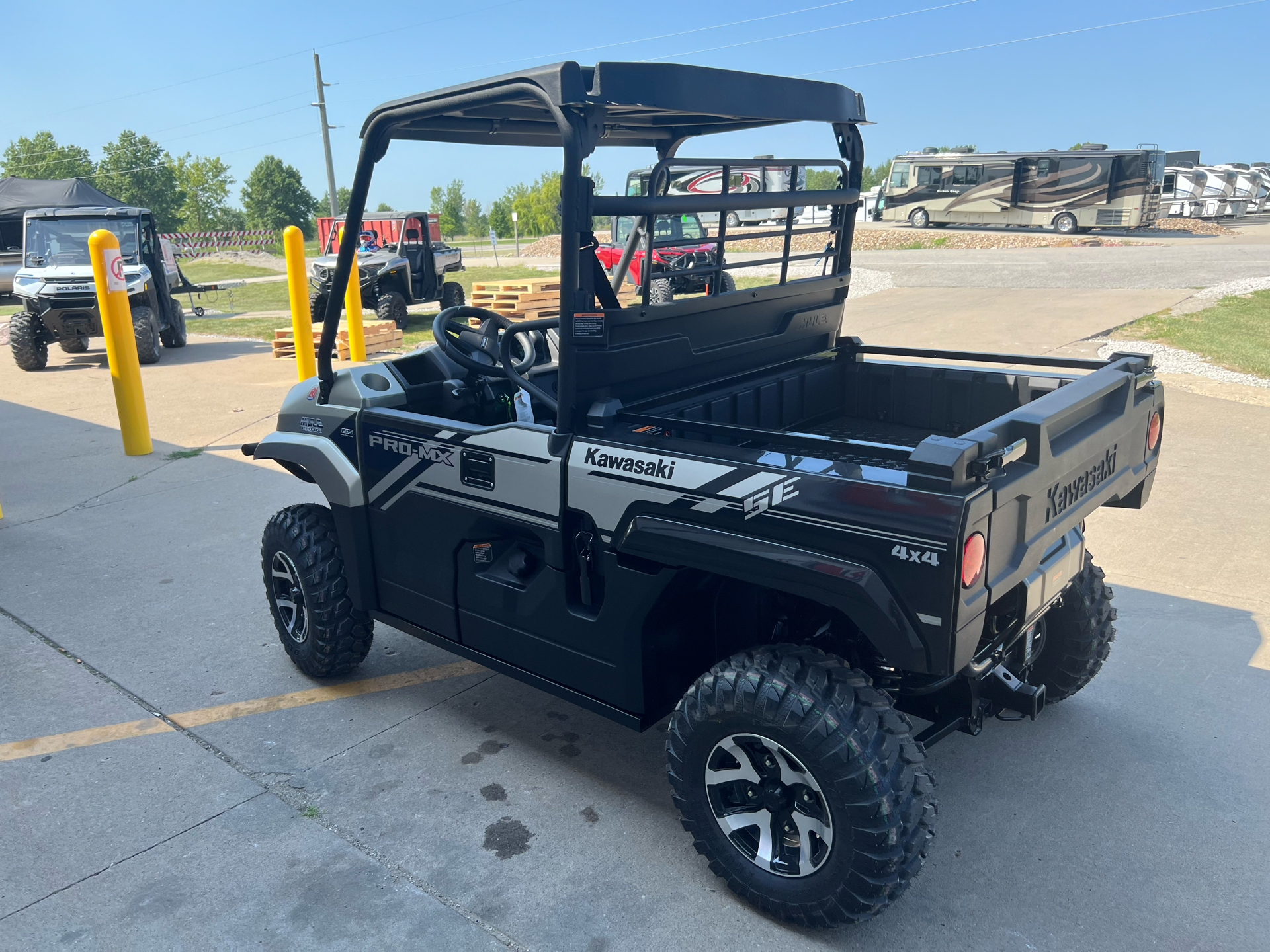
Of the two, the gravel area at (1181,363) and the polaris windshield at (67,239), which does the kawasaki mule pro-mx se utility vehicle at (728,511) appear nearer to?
the gravel area at (1181,363)

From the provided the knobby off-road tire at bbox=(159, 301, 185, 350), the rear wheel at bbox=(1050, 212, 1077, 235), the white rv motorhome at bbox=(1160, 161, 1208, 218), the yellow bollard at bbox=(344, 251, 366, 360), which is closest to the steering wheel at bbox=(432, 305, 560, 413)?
the yellow bollard at bbox=(344, 251, 366, 360)

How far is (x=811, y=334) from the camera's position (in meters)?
3.84

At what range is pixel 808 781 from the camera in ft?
8.09

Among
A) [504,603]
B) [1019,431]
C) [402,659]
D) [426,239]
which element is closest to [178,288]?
[426,239]

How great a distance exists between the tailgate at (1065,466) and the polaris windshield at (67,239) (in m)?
13.7

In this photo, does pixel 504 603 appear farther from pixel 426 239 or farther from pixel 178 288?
pixel 178 288

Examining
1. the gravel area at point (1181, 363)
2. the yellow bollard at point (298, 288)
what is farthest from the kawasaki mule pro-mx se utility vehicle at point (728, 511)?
the gravel area at point (1181, 363)

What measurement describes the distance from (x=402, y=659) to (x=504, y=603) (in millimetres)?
1322

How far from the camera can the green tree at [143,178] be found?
2633 inches

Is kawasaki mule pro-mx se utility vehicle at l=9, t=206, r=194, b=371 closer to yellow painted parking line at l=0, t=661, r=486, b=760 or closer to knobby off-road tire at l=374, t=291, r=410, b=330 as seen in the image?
knobby off-road tire at l=374, t=291, r=410, b=330

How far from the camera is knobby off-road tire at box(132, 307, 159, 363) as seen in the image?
12.4m

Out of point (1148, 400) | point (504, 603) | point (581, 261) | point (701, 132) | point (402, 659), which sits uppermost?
point (701, 132)

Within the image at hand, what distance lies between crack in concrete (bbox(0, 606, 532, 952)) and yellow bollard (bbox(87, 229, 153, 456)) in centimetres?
373

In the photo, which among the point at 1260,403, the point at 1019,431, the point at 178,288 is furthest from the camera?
the point at 178,288
